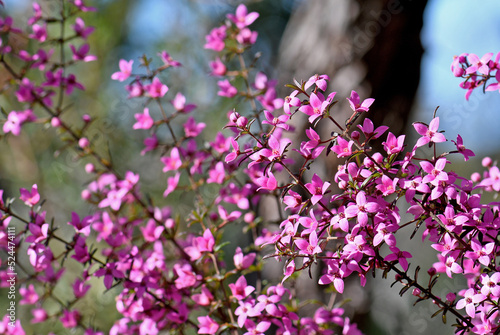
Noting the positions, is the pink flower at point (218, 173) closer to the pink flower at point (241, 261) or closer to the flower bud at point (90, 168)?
the pink flower at point (241, 261)

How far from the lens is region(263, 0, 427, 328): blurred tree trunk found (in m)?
1.32

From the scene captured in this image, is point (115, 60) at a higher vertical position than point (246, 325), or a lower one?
lower

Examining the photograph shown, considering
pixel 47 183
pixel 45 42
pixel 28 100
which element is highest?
pixel 45 42

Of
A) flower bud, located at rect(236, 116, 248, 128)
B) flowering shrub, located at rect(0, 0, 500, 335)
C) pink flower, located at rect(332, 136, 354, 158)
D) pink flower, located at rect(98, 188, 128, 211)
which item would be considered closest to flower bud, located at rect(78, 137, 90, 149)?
flowering shrub, located at rect(0, 0, 500, 335)

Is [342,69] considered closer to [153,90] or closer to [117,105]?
[153,90]

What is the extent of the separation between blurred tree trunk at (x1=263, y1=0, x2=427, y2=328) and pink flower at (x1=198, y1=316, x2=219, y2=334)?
62cm

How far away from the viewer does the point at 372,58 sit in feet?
4.36

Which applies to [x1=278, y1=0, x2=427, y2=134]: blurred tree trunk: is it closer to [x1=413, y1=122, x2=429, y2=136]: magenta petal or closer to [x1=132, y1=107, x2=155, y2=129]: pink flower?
[x1=132, y1=107, x2=155, y2=129]: pink flower

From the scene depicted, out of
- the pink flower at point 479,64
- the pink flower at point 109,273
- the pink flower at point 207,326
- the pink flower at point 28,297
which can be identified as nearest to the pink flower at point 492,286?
the pink flower at point 479,64

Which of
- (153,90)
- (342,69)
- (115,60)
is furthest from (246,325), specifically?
(115,60)

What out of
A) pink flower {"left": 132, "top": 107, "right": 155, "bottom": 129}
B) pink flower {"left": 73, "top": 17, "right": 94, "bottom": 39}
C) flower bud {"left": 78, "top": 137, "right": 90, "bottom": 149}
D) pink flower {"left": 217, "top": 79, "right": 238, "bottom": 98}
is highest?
pink flower {"left": 217, "top": 79, "right": 238, "bottom": 98}

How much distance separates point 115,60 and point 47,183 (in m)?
0.77

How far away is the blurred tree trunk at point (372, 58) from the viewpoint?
1.32m

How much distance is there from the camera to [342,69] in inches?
53.4
